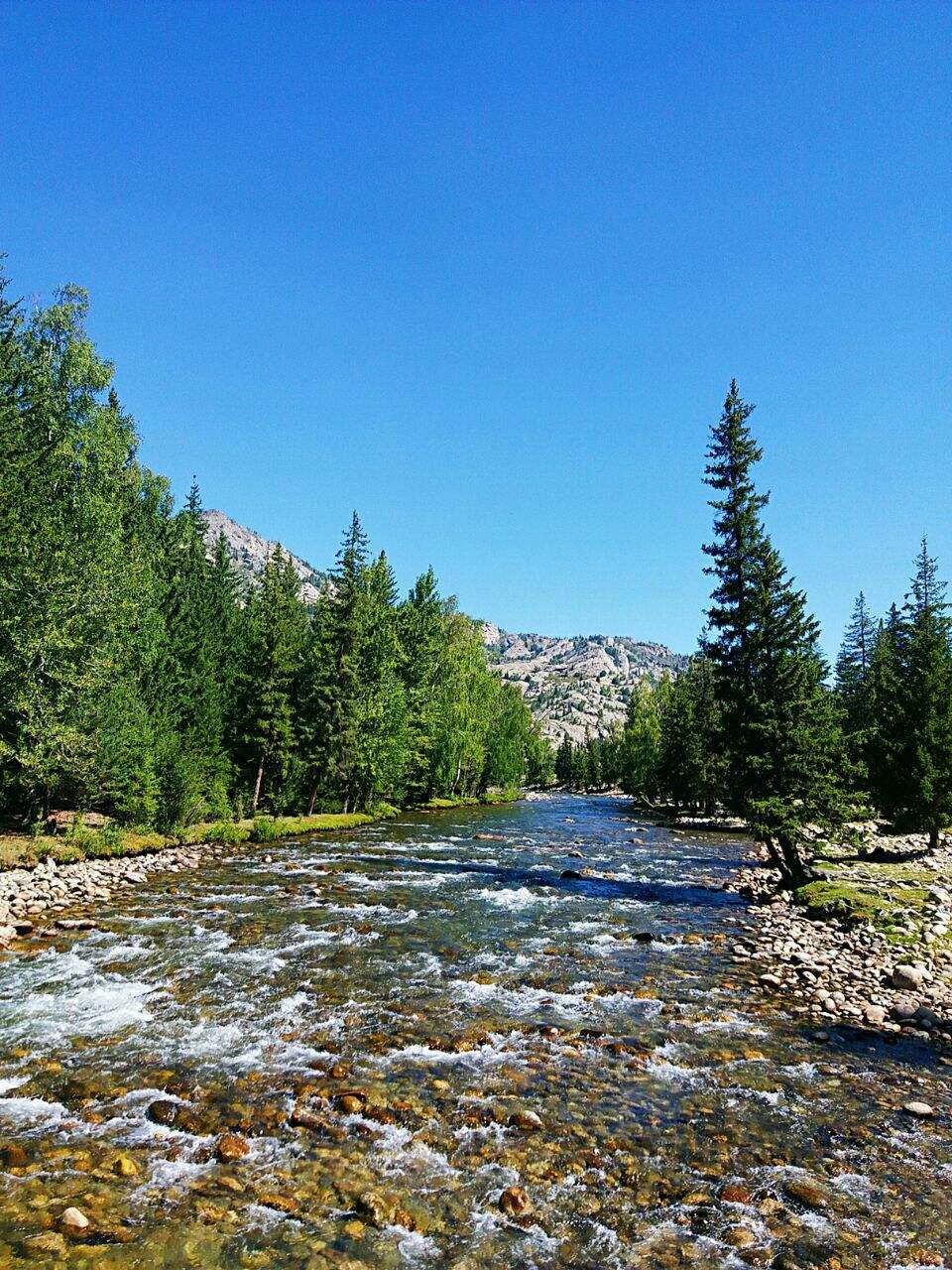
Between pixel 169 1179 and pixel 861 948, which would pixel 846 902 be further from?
pixel 169 1179

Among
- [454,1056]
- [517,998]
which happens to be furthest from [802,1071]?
[454,1056]

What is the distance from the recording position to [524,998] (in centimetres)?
1573

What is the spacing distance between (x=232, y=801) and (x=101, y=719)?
1591 cm

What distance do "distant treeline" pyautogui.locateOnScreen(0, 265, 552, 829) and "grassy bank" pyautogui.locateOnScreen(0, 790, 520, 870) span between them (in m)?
1.34

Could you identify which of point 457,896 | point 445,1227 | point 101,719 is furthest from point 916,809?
point 101,719

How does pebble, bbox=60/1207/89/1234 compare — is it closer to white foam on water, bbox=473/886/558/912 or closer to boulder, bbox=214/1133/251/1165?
boulder, bbox=214/1133/251/1165

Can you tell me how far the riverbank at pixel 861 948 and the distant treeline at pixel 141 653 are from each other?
28.9m

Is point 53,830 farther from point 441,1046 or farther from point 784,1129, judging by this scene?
point 784,1129

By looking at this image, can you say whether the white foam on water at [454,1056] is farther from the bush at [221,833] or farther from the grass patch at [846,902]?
the bush at [221,833]

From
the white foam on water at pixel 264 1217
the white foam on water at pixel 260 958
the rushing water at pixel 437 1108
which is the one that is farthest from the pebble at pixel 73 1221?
the white foam on water at pixel 260 958

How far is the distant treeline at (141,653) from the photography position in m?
30.7

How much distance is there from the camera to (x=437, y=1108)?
10586mm

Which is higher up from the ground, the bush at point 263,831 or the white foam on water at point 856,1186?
the white foam on water at point 856,1186

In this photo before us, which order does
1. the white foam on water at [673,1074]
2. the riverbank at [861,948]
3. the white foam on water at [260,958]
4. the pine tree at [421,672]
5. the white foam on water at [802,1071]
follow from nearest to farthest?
the white foam on water at [673,1074]
the white foam on water at [802,1071]
the riverbank at [861,948]
the white foam on water at [260,958]
the pine tree at [421,672]
